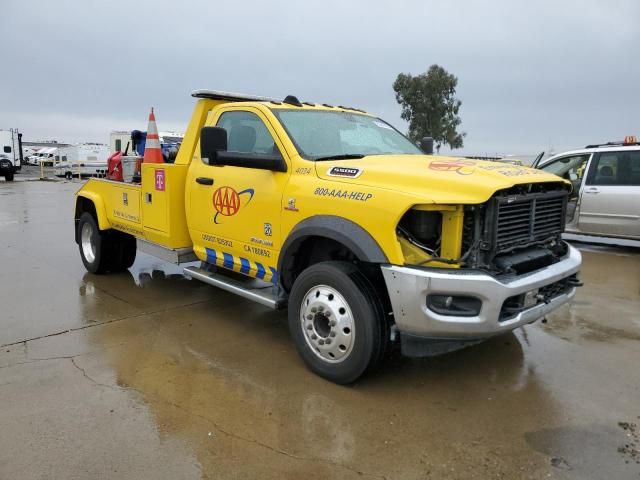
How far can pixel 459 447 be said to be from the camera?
2912mm

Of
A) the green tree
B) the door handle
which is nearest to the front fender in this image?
the door handle

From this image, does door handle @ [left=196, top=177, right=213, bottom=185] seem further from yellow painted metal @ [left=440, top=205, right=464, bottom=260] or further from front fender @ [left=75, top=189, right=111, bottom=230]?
yellow painted metal @ [left=440, top=205, right=464, bottom=260]

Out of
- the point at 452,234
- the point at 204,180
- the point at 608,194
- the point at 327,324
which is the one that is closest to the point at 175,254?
the point at 204,180

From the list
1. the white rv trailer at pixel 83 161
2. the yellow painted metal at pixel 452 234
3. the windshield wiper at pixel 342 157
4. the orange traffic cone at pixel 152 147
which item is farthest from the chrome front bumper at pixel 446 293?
the white rv trailer at pixel 83 161

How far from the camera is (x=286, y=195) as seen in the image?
394cm

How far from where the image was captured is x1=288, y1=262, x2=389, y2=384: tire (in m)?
3.35

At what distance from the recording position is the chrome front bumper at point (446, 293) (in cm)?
308

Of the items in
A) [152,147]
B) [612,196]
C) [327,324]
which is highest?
[152,147]

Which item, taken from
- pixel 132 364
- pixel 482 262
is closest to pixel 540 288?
pixel 482 262

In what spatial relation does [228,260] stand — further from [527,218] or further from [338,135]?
[527,218]

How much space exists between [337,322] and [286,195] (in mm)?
1052

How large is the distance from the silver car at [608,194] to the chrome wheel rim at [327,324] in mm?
6142

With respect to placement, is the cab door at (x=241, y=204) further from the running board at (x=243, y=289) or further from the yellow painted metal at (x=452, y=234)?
the yellow painted metal at (x=452, y=234)

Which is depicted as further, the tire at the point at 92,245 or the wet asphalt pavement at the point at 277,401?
the tire at the point at 92,245
